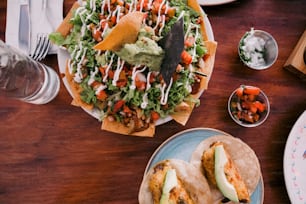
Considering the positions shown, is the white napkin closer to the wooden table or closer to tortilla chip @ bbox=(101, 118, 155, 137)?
the wooden table

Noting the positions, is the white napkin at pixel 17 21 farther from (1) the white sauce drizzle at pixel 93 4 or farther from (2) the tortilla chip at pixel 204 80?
(2) the tortilla chip at pixel 204 80

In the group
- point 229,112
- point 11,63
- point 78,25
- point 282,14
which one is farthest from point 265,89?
point 11,63

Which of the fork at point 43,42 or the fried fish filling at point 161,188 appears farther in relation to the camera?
the fork at point 43,42

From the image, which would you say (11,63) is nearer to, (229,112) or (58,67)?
(58,67)

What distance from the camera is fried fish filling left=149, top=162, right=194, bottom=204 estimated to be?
1736 mm

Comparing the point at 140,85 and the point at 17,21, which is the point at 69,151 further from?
the point at 17,21

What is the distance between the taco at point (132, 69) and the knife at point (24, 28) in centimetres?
15

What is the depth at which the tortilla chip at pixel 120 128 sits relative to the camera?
6.26ft

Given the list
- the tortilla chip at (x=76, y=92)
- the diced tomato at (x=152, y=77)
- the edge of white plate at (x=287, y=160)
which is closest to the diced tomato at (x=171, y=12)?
the diced tomato at (x=152, y=77)

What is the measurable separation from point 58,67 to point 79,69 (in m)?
0.19

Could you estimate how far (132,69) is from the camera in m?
1.83

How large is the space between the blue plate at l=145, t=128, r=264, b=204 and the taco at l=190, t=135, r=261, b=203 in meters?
0.05

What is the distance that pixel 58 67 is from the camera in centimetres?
203

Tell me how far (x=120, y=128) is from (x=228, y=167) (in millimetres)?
469
